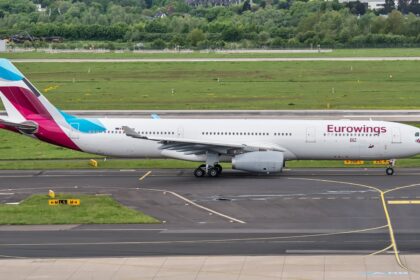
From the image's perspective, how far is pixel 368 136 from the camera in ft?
200

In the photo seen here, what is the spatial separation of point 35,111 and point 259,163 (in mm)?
14333

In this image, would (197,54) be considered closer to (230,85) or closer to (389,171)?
(230,85)

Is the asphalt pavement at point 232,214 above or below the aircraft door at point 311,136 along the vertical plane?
below

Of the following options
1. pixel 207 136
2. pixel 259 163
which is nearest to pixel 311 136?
pixel 259 163

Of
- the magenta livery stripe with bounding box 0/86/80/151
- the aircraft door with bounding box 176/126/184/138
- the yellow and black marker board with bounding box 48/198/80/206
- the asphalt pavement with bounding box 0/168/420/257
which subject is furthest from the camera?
the aircraft door with bounding box 176/126/184/138

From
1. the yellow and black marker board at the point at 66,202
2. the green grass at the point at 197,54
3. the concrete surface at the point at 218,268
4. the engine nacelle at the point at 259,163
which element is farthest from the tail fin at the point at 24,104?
the green grass at the point at 197,54

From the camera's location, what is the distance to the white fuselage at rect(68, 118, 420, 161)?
6091cm

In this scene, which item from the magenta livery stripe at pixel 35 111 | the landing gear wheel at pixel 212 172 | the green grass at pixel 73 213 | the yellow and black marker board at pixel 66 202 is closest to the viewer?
the green grass at pixel 73 213

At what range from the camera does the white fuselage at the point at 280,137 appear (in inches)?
2398

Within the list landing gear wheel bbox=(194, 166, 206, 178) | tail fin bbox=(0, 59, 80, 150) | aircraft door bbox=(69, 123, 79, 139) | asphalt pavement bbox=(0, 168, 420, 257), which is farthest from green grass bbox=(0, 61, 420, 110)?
asphalt pavement bbox=(0, 168, 420, 257)

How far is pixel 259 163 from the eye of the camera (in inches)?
2350

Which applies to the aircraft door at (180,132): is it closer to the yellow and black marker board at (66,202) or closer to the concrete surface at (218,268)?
the yellow and black marker board at (66,202)

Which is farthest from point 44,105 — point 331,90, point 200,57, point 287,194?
point 200,57

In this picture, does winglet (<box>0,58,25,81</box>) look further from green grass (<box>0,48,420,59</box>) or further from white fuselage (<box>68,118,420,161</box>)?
green grass (<box>0,48,420,59</box>)
